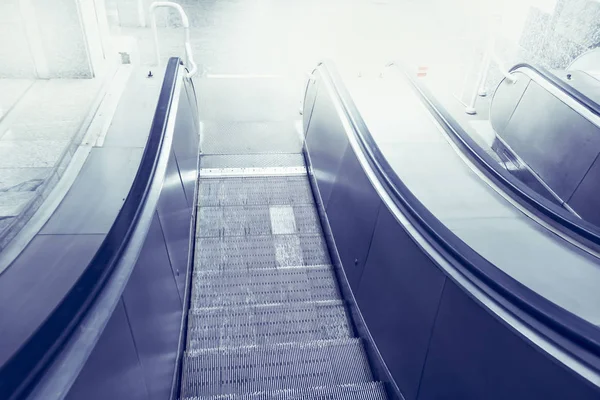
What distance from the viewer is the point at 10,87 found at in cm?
584

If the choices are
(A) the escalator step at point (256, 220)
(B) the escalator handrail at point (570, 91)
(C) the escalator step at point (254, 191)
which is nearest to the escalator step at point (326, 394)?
(A) the escalator step at point (256, 220)

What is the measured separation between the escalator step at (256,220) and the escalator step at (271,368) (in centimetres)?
156

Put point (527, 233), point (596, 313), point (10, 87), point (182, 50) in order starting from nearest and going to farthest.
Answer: point (596, 313) → point (527, 233) → point (10, 87) → point (182, 50)

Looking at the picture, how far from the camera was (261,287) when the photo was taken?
4.12 metres

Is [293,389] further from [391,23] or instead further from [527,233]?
[391,23]

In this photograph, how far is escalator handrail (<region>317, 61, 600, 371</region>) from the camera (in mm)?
1713

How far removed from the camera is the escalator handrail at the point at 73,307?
1.43 metres

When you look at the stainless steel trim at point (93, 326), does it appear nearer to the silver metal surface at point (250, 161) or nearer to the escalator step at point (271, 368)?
the escalator step at point (271, 368)

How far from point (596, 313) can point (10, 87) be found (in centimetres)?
640

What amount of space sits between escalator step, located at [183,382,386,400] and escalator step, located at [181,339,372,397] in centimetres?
16

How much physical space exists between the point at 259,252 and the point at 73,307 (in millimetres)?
2796

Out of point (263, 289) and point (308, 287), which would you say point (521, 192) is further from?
point (263, 289)

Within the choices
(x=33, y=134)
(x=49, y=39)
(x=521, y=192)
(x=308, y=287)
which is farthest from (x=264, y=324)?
(x=49, y=39)

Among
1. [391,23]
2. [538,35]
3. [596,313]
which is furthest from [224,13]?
[596,313]
